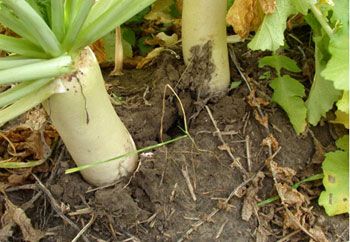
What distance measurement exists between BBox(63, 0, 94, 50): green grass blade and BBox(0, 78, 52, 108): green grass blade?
11cm

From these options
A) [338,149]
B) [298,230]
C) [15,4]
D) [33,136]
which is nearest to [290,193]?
[298,230]

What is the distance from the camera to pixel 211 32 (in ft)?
5.30

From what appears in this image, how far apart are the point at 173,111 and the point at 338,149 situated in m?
0.48

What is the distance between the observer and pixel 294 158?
5.20 feet

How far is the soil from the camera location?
4.86 ft

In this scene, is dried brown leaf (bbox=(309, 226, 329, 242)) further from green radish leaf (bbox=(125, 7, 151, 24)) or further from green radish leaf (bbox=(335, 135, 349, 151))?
green radish leaf (bbox=(125, 7, 151, 24))

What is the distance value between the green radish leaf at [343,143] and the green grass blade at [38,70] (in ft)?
2.54

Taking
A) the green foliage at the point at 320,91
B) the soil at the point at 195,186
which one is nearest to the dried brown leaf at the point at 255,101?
the soil at the point at 195,186

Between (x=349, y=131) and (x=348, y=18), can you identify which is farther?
(x=349, y=131)

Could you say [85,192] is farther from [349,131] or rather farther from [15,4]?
[349,131]

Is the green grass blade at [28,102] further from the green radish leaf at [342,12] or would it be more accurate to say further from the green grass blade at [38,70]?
the green radish leaf at [342,12]

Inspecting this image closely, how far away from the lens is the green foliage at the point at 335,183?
148cm

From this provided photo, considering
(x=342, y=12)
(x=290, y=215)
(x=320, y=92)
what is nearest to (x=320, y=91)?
(x=320, y=92)

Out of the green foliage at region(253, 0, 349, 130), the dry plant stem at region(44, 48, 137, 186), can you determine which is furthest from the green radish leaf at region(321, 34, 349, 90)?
the dry plant stem at region(44, 48, 137, 186)
